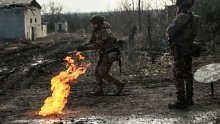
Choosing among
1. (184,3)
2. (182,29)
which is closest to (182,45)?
(182,29)

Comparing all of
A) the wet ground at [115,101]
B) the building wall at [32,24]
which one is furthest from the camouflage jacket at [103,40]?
the building wall at [32,24]

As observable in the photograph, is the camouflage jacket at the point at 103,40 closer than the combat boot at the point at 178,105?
No

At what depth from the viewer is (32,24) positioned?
54156 millimetres

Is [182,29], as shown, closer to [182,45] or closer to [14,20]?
[182,45]

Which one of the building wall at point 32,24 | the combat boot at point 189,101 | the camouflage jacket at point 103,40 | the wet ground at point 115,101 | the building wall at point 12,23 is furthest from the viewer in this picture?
the building wall at point 32,24

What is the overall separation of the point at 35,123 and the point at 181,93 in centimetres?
332

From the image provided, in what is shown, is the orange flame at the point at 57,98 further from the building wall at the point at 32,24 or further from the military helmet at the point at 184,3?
the building wall at the point at 32,24

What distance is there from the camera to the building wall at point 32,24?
51.1m

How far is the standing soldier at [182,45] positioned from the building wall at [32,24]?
41.8 m

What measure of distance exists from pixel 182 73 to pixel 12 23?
4165 centimetres

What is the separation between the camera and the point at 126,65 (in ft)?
60.3

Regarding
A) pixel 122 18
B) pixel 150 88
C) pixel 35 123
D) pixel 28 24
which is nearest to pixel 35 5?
pixel 28 24

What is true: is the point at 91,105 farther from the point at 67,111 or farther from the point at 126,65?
the point at 126,65

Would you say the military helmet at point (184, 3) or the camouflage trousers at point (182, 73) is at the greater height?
the military helmet at point (184, 3)
